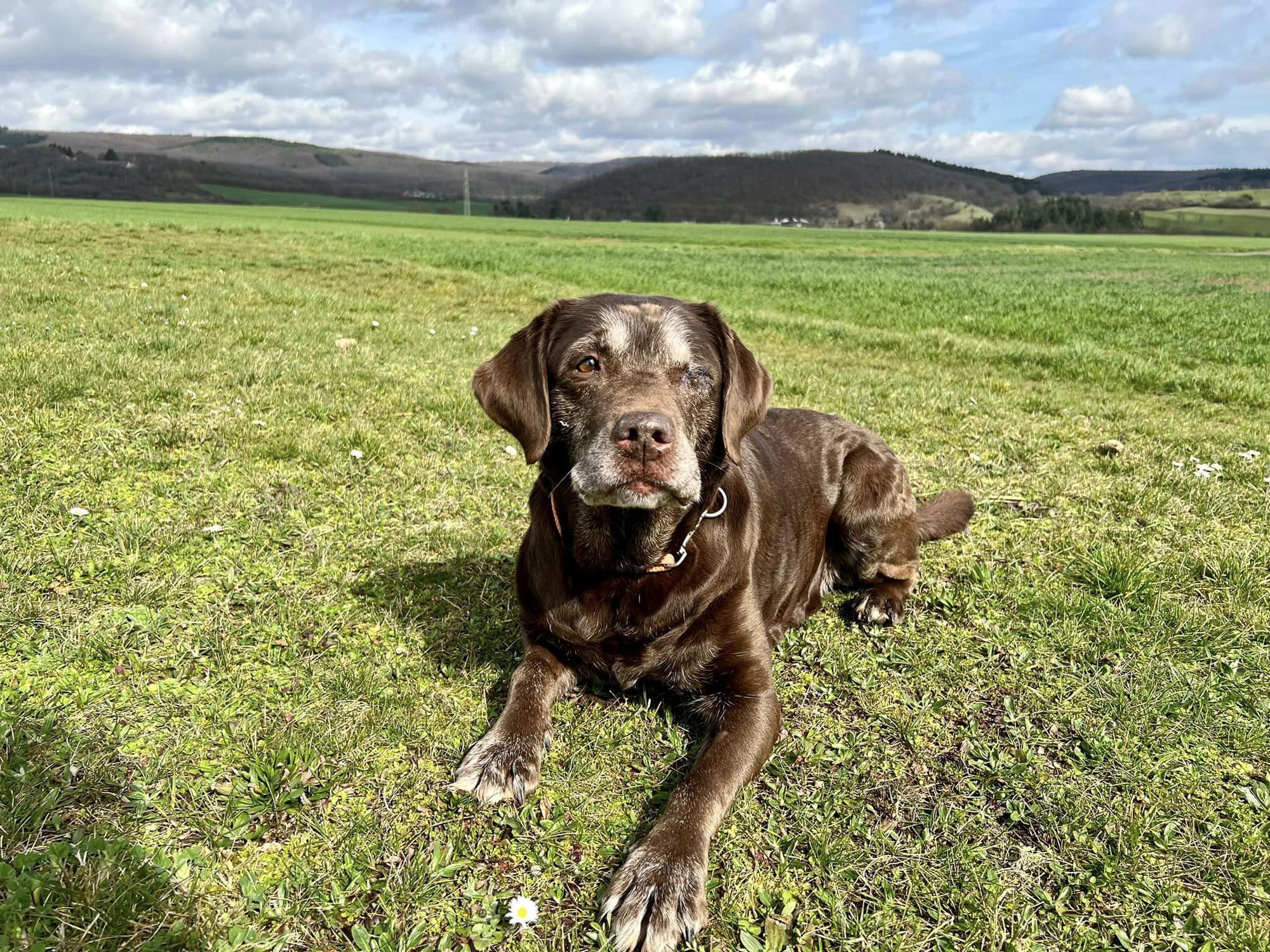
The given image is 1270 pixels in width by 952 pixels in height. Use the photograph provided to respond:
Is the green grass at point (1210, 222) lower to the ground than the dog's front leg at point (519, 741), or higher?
higher

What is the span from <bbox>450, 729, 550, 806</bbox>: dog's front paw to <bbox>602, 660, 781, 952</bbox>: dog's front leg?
0.55 meters

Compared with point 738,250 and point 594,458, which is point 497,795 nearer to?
point 594,458

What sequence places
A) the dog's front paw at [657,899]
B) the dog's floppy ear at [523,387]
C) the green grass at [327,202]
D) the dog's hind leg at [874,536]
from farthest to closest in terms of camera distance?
the green grass at [327,202], the dog's hind leg at [874,536], the dog's floppy ear at [523,387], the dog's front paw at [657,899]

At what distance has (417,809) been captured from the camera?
2.93m

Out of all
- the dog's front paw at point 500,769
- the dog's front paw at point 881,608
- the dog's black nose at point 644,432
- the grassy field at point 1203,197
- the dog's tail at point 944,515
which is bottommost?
the dog's front paw at point 881,608

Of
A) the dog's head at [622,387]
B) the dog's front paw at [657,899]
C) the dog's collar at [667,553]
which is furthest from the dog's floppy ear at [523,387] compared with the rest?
the dog's front paw at [657,899]

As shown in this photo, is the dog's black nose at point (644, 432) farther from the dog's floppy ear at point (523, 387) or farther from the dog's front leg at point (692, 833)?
the dog's front leg at point (692, 833)

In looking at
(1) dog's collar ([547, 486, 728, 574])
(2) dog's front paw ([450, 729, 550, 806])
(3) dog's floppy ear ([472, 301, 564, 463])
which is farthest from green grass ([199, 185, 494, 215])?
(2) dog's front paw ([450, 729, 550, 806])

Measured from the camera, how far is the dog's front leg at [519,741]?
301 centimetres

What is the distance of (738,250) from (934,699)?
A: 49.8m

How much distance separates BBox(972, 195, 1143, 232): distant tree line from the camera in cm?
12412

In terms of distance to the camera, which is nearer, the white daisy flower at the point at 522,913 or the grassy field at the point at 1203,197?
the white daisy flower at the point at 522,913

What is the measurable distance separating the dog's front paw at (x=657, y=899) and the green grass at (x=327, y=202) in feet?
417

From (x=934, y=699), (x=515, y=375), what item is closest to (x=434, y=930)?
(x=515, y=375)
